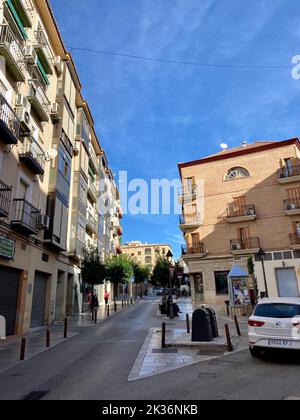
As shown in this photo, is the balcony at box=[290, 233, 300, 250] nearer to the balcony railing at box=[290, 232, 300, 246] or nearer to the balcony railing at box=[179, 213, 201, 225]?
the balcony railing at box=[290, 232, 300, 246]

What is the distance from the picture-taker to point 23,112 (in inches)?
586

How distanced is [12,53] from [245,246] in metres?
23.9

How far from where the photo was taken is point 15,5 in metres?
15.7

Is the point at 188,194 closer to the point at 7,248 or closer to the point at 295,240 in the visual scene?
the point at 295,240

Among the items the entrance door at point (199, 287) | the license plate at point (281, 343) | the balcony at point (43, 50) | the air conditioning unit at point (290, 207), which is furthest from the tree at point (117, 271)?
the license plate at point (281, 343)

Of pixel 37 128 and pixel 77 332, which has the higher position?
pixel 37 128

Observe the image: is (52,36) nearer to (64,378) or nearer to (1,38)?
(1,38)

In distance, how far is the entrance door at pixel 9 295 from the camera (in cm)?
1348

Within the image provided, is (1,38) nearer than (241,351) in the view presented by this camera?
No

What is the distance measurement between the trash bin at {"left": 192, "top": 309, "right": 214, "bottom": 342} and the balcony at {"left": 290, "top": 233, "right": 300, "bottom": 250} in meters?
19.6

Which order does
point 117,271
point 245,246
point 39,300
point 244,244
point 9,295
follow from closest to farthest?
point 9,295, point 39,300, point 245,246, point 244,244, point 117,271

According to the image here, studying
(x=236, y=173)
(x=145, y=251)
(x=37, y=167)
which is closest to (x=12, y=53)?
(x=37, y=167)

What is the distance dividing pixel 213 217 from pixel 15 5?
2353 cm

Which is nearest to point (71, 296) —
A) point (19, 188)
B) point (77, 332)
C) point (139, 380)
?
point (77, 332)
